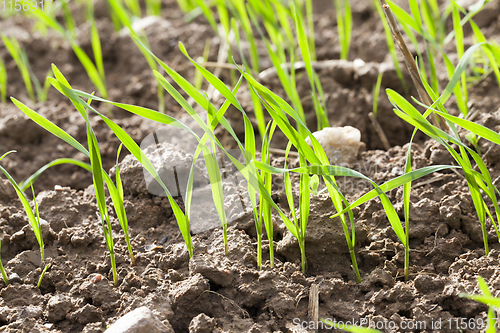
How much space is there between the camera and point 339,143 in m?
1.36

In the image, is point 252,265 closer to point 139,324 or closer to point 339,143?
point 139,324

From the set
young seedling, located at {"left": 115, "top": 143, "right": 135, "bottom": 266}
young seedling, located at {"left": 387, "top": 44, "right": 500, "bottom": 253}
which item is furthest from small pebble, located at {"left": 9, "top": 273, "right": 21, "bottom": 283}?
young seedling, located at {"left": 387, "top": 44, "right": 500, "bottom": 253}

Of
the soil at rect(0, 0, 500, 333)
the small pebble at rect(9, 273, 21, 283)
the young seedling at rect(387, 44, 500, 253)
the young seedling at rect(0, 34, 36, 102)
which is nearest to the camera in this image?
the young seedling at rect(387, 44, 500, 253)

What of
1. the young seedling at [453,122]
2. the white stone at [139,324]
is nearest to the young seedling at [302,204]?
the young seedling at [453,122]

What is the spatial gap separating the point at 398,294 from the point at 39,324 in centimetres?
82

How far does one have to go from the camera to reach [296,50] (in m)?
2.15

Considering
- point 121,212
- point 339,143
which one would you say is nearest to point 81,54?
point 121,212

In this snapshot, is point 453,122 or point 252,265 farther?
point 252,265

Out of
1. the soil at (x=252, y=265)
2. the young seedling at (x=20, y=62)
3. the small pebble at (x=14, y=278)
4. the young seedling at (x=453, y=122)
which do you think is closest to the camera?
the young seedling at (x=453, y=122)

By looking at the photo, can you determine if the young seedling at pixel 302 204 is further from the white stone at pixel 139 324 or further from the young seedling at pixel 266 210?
the white stone at pixel 139 324

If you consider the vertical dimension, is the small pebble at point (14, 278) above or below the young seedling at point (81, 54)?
below

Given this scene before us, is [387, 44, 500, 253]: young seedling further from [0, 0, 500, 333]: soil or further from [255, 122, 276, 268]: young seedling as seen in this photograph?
[255, 122, 276, 268]: young seedling

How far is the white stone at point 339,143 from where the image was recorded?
1.35m

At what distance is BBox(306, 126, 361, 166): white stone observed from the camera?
4.44 ft
